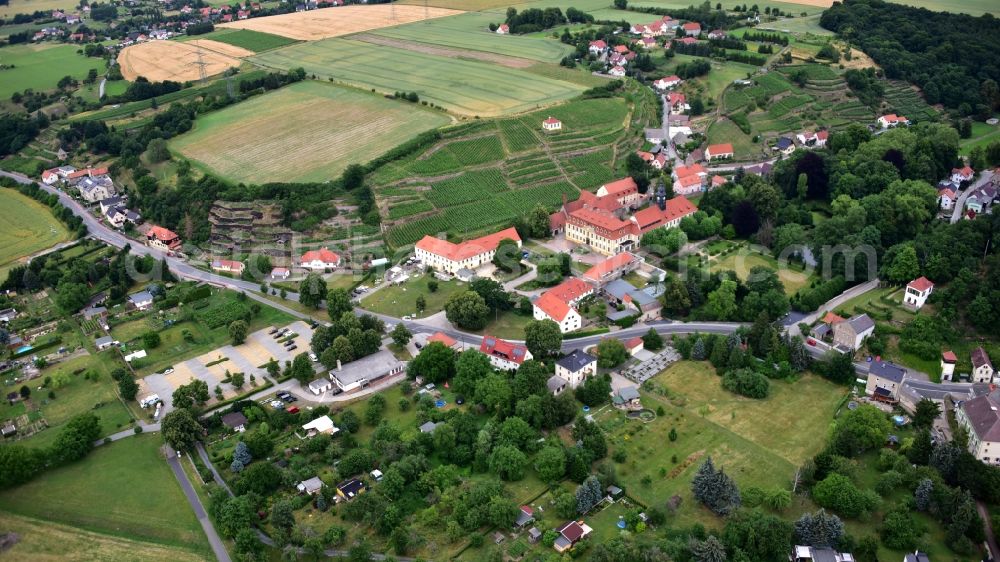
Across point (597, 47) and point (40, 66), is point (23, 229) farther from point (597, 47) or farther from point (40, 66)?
point (597, 47)

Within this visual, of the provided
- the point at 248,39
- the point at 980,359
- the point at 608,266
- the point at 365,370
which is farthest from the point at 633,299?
the point at 248,39

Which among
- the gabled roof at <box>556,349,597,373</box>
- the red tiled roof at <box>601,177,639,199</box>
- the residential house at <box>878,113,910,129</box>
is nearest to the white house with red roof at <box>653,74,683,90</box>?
the residential house at <box>878,113,910,129</box>

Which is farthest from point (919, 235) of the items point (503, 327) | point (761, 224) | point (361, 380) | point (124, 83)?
point (124, 83)

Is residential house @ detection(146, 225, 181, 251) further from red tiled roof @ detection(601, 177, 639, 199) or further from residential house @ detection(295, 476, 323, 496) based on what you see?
red tiled roof @ detection(601, 177, 639, 199)

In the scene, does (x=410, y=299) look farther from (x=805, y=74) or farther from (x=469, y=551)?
(x=805, y=74)

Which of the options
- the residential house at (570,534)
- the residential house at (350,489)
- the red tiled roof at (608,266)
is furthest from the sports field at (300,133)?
the residential house at (570,534)

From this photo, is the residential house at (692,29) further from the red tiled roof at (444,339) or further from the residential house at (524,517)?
the residential house at (524,517)
